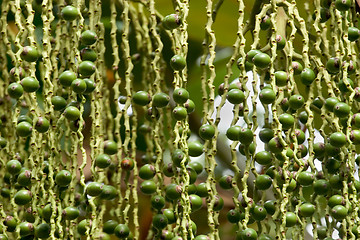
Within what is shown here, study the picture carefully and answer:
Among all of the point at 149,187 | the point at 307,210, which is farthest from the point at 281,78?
the point at 149,187

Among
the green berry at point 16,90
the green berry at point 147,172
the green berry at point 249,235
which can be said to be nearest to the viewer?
the green berry at point 249,235

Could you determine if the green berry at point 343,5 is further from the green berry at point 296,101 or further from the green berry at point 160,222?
the green berry at point 160,222

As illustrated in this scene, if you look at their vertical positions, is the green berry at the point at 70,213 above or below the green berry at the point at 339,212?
above

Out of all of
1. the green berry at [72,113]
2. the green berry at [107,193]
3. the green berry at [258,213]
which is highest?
the green berry at [72,113]

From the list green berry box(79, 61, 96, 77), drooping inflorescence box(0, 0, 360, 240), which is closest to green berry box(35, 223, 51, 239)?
drooping inflorescence box(0, 0, 360, 240)

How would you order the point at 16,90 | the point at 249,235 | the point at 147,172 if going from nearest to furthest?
the point at 249,235
the point at 16,90
the point at 147,172

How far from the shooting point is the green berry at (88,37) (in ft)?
4.68

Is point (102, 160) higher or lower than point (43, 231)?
higher

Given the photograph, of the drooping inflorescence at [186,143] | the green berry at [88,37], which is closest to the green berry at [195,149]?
the drooping inflorescence at [186,143]

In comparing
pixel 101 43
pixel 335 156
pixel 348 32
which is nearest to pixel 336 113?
pixel 335 156

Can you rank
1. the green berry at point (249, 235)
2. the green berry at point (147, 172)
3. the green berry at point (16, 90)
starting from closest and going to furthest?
the green berry at point (249, 235)
the green berry at point (16, 90)
the green berry at point (147, 172)

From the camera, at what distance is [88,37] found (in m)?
1.43

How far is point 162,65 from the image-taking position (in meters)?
1.82

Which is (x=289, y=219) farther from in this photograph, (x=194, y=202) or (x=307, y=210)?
(x=194, y=202)
